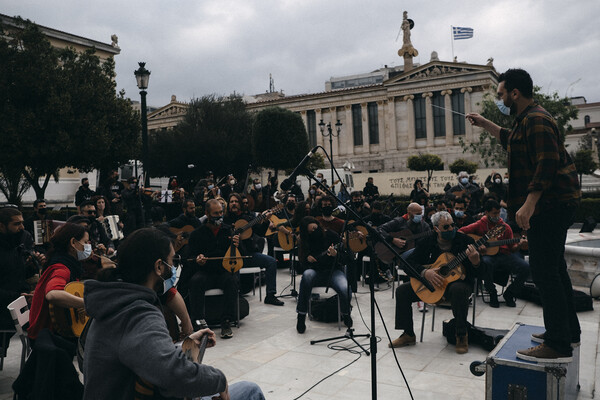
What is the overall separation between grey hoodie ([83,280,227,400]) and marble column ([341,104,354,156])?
170 ft

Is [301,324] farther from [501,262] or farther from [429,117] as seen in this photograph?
[429,117]

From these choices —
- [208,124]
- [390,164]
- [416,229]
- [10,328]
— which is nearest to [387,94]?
[390,164]

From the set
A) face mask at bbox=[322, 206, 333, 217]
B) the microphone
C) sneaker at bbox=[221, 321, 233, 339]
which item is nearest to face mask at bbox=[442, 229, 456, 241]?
face mask at bbox=[322, 206, 333, 217]

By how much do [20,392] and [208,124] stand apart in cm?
3955

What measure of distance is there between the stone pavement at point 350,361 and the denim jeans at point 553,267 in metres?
1.27

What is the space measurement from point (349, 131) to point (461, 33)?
1506cm

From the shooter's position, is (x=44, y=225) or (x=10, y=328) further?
(x=44, y=225)

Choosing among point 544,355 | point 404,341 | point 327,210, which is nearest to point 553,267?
point 544,355

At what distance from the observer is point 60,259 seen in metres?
4.36

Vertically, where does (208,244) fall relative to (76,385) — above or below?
above

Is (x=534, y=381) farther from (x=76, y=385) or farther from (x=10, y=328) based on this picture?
(x=10, y=328)

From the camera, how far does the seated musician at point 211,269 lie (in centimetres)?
658

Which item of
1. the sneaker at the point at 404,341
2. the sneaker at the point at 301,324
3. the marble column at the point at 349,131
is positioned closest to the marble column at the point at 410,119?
the marble column at the point at 349,131

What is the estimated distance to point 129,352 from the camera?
1966 millimetres
